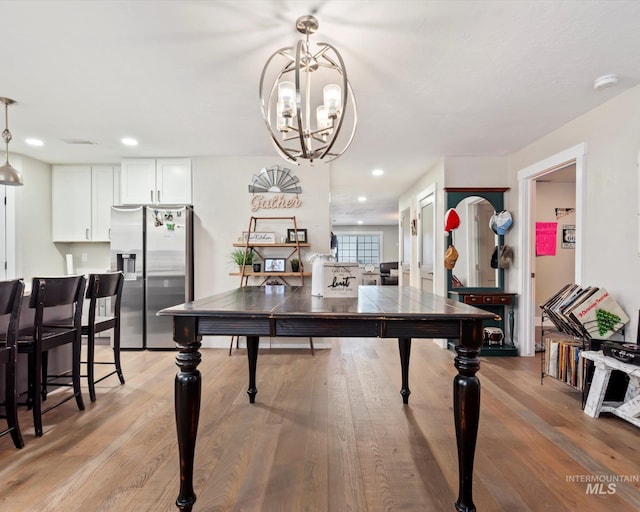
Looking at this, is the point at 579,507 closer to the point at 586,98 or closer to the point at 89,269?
the point at 586,98

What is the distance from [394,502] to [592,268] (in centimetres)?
262

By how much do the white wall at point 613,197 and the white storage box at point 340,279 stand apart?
2211 millimetres

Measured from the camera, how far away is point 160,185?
4.48 m

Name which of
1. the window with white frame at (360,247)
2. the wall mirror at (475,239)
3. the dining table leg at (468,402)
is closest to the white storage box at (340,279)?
the dining table leg at (468,402)

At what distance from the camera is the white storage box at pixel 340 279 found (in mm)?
1872

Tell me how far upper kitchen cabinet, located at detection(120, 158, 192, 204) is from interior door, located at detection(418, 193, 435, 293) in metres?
3.33

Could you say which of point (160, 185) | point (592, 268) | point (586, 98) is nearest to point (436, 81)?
point (586, 98)

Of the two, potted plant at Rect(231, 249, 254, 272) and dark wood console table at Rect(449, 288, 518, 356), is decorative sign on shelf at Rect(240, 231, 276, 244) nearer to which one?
potted plant at Rect(231, 249, 254, 272)

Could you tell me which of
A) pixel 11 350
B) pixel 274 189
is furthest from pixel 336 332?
pixel 274 189

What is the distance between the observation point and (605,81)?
8.01 ft

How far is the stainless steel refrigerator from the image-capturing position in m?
4.22

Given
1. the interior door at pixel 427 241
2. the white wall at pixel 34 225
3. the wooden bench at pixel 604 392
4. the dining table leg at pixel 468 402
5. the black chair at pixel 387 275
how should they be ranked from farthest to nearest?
the black chair at pixel 387 275 → the interior door at pixel 427 241 → the white wall at pixel 34 225 → the wooden bench at pixel 604 392 → the dining table leg at pixel 468 402

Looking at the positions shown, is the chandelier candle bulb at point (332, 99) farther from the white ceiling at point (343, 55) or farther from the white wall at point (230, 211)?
the white wall at point (230, 211)

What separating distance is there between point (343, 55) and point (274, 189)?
2380 mm
